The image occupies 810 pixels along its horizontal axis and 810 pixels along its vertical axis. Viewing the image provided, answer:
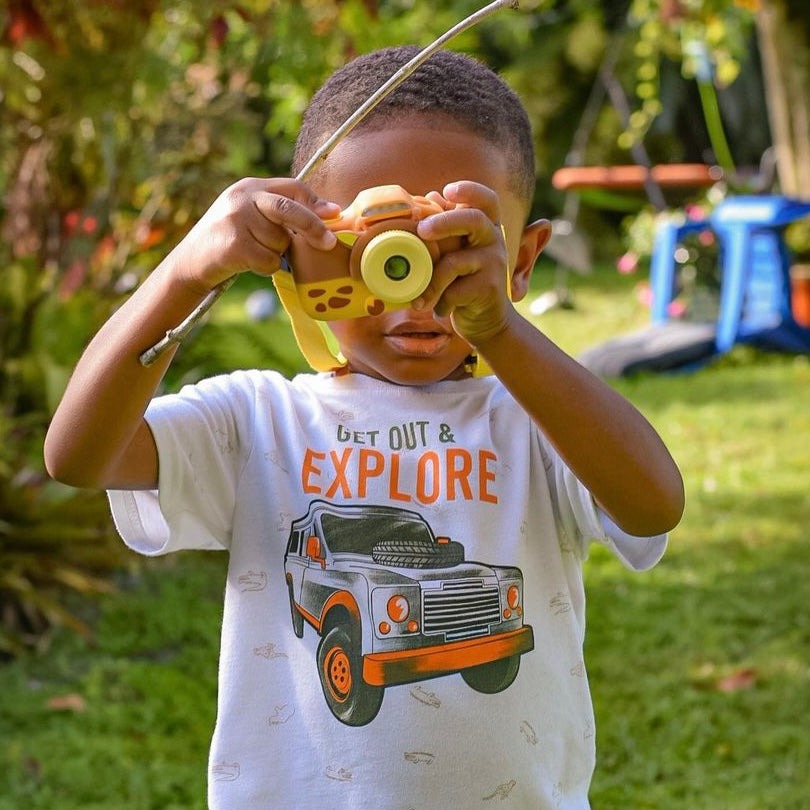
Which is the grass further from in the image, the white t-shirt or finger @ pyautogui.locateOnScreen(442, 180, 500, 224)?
finger @ pyautogui.locateOnScreen(442, 180, 500, 224)

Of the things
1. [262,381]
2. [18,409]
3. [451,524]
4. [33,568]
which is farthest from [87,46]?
[451,524]

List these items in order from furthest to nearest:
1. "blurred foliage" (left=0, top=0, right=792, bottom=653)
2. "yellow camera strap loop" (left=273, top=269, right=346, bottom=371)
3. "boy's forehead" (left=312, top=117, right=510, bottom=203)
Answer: "blurred foliage" (left=0, top=0, right=792, bottom=653) < "boy's forehead" (left=312, top=117, right=510, bottom=203) < "yellow camera strap loop" (left=273, top=269, right=346, bottom=371)

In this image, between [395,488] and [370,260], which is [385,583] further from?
[370,260]

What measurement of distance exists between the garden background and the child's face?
1782 mm

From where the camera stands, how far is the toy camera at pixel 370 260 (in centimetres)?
135

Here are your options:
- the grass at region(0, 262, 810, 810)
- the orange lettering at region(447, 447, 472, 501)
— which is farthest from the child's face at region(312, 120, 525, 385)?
the grass at region(0, 262, 810, 810)

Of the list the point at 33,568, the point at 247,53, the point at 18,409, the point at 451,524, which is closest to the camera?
the point at 451,524

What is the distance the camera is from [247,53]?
582cm

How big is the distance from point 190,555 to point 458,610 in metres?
3.33

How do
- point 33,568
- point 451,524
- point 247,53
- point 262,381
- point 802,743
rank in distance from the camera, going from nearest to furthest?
point 451,524 < point 262,381 < point 802,743 < point 33,568 < point 247,53

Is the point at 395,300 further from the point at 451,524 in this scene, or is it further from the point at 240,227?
the point at 451,524

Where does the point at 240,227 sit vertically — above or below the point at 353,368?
above

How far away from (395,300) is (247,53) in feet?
15.5

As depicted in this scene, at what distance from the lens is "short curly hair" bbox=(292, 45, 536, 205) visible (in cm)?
168
